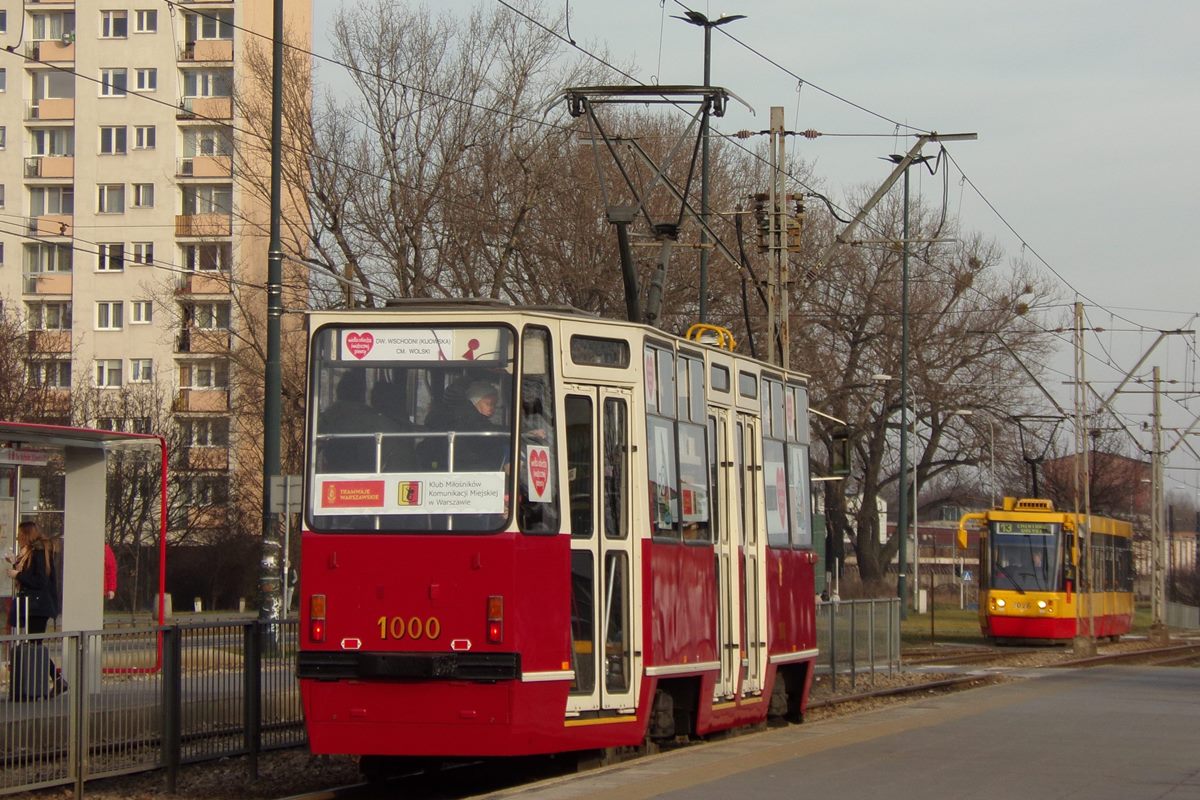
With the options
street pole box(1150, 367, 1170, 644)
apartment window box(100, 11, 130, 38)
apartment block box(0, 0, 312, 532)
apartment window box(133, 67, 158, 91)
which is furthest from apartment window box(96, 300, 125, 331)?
street pole box(1150, 367, 1170, 644)

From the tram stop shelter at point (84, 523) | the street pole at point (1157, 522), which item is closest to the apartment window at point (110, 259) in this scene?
the street pole at point (1157, 522)

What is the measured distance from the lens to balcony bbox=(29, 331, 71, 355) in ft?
174

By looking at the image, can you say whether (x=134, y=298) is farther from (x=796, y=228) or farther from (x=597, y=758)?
(x=597, y=758)

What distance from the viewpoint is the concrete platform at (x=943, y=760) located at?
1073 cm

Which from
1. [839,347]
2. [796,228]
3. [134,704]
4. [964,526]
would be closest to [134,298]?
[839,347]

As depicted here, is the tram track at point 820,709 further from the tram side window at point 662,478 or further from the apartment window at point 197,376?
the apartment window at point 197,376

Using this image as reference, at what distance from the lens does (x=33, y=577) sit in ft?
53.2

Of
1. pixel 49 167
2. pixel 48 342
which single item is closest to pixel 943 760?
pixel 48 342

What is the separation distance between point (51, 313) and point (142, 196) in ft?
20.8

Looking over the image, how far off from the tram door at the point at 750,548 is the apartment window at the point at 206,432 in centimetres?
4055

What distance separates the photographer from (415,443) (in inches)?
465

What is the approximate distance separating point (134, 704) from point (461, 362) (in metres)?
3.39

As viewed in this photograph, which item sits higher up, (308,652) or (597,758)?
(308,652)

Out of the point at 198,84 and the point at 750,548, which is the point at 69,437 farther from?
the point at 198,84
